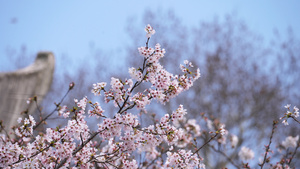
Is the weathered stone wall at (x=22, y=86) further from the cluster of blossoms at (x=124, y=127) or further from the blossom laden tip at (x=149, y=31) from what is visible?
the blossom laden tip at (x=149, y=31)

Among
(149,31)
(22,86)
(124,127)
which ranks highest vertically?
(22,86)

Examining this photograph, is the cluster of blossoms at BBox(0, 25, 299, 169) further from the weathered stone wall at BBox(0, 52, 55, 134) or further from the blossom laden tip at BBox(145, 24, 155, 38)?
the weathered stone wall at BBox(0, 52, 55, 134)

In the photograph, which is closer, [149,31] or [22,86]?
[149,31]

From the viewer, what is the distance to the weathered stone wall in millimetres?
5203

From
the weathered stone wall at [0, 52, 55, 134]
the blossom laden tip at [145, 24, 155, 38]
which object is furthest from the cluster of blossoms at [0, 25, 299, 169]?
the weathered stone wall at [0, 52, 55, 134]

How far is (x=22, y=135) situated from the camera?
2936 millimetres

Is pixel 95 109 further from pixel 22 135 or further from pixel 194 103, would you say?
pixel 194 103

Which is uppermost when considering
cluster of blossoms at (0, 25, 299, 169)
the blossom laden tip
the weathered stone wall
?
the weathered stone wall

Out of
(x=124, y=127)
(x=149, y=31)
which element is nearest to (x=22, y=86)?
(x=124, y=127)

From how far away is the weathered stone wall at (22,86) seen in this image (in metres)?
5.20

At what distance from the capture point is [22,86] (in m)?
5.67

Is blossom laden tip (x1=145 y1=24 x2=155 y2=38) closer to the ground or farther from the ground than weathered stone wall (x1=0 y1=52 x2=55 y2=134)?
→ closer to the ground

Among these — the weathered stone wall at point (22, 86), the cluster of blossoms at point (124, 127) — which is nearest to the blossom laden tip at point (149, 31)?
the cluster of blossoms at point (124, 127)

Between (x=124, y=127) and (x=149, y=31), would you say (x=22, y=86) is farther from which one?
(x=149, y=31)
